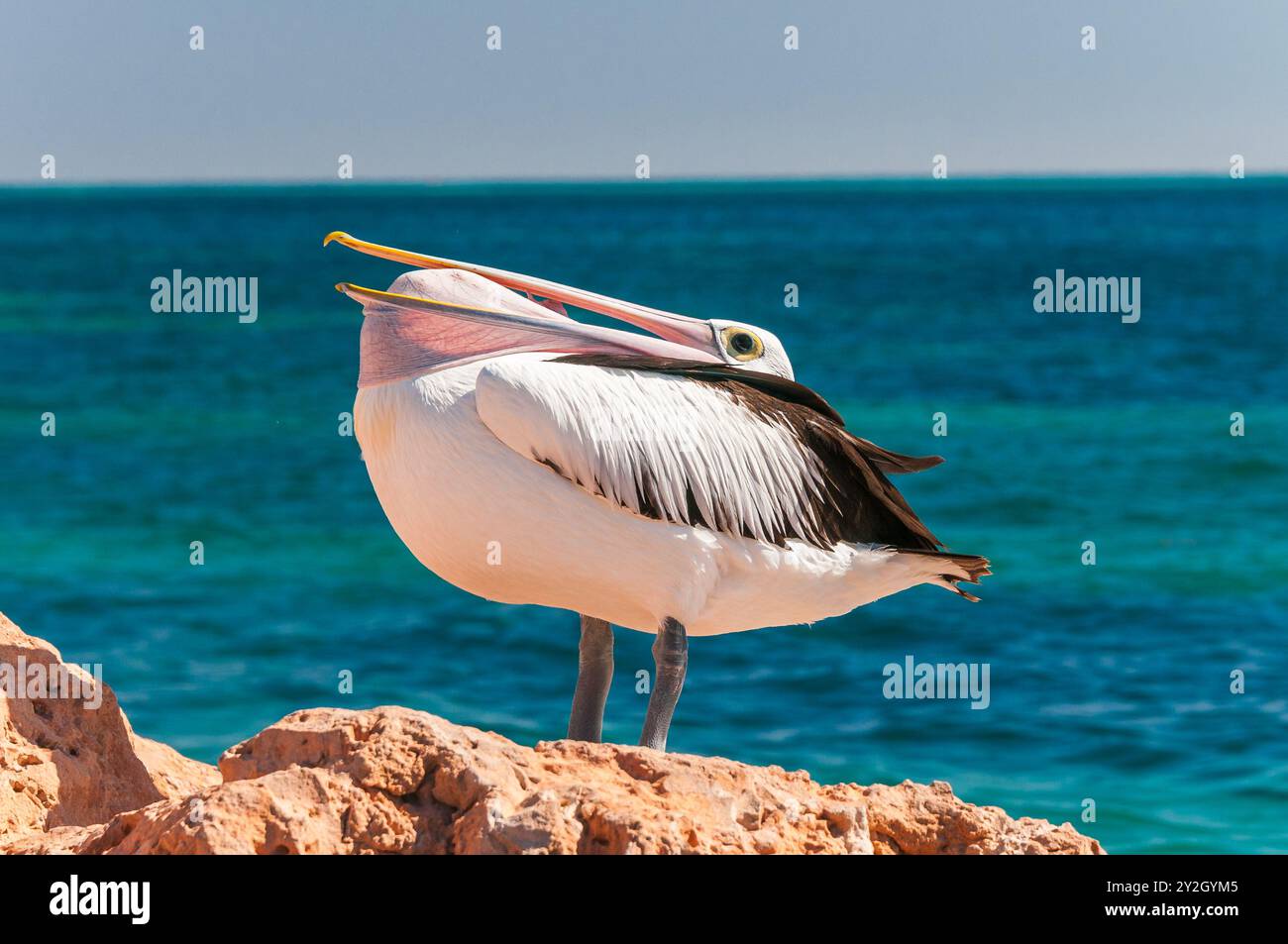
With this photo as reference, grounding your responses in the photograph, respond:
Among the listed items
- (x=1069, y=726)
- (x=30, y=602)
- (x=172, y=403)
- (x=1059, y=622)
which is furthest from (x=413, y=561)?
(x=172, y=403)

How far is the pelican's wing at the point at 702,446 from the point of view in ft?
15.3

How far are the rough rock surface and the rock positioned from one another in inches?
2.6

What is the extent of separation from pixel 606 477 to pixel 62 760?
1804mm

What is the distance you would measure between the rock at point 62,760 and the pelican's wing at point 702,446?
1.55 meters

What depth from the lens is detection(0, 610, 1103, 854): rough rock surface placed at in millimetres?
3725

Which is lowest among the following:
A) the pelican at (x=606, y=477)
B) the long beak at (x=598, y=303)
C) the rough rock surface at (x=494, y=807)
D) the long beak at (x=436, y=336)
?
the rough rock surface at (x=494, y=807)

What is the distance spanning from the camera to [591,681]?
17.0 ft

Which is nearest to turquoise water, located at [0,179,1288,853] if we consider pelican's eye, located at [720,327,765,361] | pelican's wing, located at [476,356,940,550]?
pelican's wing, located at [476,356,940,550]
